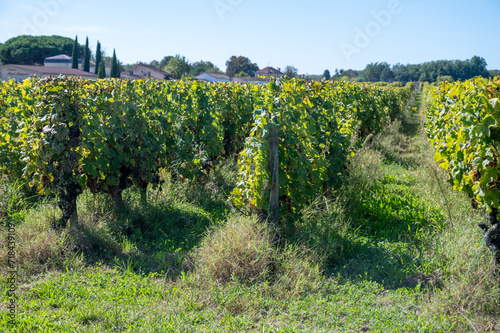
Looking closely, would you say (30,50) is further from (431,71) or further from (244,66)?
(431,71)

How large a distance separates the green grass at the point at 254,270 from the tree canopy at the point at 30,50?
83.4m

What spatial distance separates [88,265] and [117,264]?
0.93 ft

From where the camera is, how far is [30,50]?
7969cm

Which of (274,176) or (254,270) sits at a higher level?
(274,176)

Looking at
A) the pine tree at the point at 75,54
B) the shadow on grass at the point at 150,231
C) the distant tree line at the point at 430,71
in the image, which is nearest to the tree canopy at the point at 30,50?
the pine tree at the point at 75,54

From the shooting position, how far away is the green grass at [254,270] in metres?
3.13

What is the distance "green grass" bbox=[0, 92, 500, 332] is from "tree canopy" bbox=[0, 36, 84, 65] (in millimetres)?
83448

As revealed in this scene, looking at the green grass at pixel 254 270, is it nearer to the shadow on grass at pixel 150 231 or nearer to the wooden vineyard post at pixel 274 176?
the shadow on grass at pixel 150 231

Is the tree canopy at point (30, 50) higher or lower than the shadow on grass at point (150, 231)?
higher

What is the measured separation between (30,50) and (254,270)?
90756 millimetres

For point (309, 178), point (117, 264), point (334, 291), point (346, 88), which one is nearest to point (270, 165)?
point (309, 178)

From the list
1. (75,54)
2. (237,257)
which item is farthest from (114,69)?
(237,257)

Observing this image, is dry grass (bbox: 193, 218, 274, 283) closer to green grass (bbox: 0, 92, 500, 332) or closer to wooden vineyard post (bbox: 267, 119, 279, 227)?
green grass (bbox: 0, 92, 500, 332)

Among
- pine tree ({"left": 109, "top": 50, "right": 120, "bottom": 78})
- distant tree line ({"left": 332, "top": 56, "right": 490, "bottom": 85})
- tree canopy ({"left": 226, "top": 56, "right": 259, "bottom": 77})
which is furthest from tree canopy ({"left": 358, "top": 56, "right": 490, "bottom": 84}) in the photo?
pine tree ({"left": 109, "top": 50, "right": 120, "bottom": 78})
